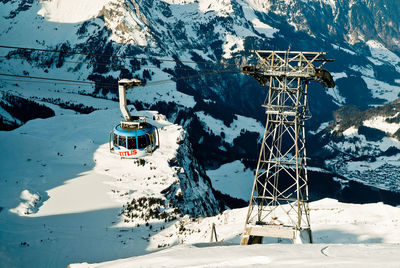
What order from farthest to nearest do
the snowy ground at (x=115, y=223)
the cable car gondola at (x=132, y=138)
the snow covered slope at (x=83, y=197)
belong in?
the snow covered slope at (x=83, y=197), the cable car gondola at (x=132, y=138), the snowy ground at (x=115, y=223)

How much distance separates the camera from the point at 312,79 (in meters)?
33.7

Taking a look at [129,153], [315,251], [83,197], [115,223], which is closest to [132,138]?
[129,153]

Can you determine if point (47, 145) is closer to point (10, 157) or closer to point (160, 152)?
point (10, 157)

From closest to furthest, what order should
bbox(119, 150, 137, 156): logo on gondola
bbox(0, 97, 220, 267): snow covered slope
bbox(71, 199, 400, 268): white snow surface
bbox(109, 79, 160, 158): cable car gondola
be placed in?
bbox(71, 199, 400, 268): white snow surface, bbox(109, 79, 160, 158): cable car gondola, bbox(119, 150, 137, 156): logo on gondola, bbox(0, 97, 220, 267): snow covered slope

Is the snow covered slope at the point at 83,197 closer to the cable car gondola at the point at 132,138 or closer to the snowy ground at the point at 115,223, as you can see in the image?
the snowy ground at the point at 115,223

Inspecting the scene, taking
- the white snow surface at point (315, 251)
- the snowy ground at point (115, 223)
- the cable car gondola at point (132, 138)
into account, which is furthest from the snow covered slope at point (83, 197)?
the cable car gondola at point (132, 138)

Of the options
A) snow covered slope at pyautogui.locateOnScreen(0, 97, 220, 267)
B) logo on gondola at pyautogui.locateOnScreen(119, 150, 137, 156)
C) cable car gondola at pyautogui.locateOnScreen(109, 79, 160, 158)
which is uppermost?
cable car gondola at pyautogui.locateOnScreen(109, 79, 160, 158)

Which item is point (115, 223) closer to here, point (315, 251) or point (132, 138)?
point (132, 138)

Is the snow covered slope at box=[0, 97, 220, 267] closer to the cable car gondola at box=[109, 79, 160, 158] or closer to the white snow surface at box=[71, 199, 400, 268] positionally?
the white snow surface at box=[71, 199, 400, 268]

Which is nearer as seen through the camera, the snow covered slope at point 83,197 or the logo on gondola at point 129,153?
the logo on gondola at point 129,153

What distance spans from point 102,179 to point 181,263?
48293 millimetres

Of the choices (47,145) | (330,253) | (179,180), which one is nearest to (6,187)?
(47,145)

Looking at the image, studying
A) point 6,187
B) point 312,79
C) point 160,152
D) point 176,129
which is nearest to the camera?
point 312,79

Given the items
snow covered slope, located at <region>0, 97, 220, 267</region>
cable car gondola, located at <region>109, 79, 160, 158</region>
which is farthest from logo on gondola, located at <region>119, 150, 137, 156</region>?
snow covered slope, located at <region>0, 97, 220, 267</region>
